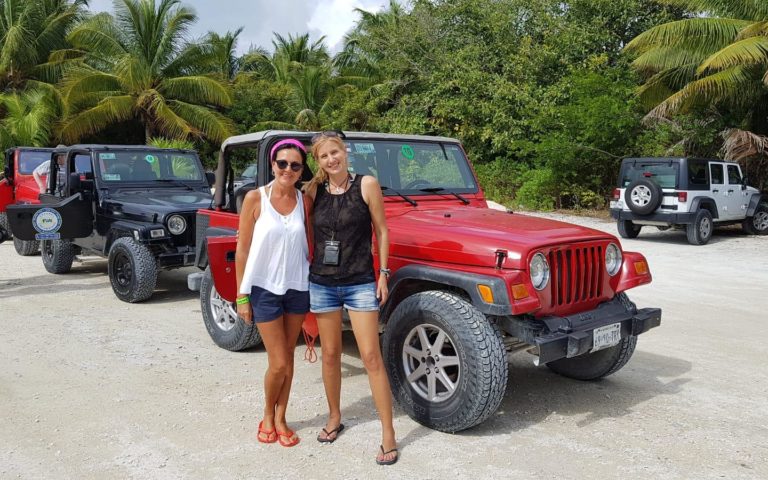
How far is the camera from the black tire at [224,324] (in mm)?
5688

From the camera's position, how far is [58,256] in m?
9.59

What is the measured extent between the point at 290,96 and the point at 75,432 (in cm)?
2957

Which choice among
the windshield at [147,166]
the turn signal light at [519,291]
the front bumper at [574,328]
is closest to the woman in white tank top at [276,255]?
the turn signal light at [519,291]

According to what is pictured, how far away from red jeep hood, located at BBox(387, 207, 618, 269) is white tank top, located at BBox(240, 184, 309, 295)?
93 cm

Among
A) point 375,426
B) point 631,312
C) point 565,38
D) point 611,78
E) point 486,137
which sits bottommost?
point 375,426

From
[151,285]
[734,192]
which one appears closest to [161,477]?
[151,285]

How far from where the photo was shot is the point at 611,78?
66.6ft

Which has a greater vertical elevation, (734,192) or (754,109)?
(754,109)

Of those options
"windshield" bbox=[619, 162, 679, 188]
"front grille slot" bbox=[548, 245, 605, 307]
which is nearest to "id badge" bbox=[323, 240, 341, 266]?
"front grille slot" bbox=[548, 245, 605, 307]

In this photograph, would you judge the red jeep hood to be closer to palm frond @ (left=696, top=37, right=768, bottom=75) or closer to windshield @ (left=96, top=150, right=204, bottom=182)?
windshield @ (left=96, top=150, right=204, bottom=182)

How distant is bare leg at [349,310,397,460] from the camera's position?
12.2 feet

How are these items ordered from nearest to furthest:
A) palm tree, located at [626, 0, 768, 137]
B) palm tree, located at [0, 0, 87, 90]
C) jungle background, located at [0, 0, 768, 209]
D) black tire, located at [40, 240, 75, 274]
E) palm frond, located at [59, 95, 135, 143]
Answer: black tire, located at [40, 240, 75, 274], palm tree, located at [626, 0, 768, 137], jungle background, located at [0, 0, 768, 209], palm frond, located at [59, 95, 135, 143], palm tree, located at [0, 0, 87, 90]

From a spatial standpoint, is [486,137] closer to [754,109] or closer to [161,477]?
[754,109]

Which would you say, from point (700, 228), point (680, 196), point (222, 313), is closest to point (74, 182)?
point (222, 313)
